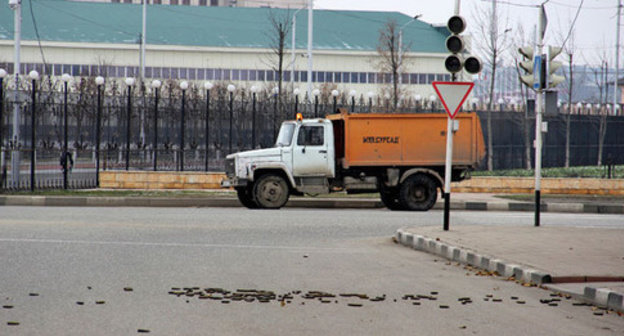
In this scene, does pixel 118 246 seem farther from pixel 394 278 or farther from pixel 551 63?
pixel 551 63

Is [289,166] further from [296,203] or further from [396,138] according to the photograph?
[396,138]

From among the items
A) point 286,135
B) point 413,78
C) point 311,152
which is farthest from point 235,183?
point 413,78

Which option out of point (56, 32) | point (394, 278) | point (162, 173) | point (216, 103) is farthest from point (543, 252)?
point (56, 32)

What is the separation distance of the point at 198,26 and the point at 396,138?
62831 mm

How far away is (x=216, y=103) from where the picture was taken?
31656 mm

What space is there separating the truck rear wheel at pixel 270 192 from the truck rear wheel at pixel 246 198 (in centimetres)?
64

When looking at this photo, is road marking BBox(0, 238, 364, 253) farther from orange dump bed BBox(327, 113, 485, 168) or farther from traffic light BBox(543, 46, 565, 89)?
orange dump bed BBox(327, 113, 485, 168)

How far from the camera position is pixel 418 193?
2317 centimetres

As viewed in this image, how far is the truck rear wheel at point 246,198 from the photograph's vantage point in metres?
23.2

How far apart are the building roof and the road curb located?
5221cm

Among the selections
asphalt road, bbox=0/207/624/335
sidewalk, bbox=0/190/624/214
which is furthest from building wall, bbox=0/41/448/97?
asphalt road, bbox=0/207/624/335

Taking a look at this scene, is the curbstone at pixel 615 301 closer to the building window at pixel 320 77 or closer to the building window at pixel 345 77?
the building window at pixel 320 77

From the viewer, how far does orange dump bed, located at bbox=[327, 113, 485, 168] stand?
22.8m

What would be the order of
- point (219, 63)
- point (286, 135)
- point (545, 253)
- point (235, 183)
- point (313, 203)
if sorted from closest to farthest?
point (545, 253)
point (235, 183)
point (286, 135)
point (313, 203)
point (219, 63)
